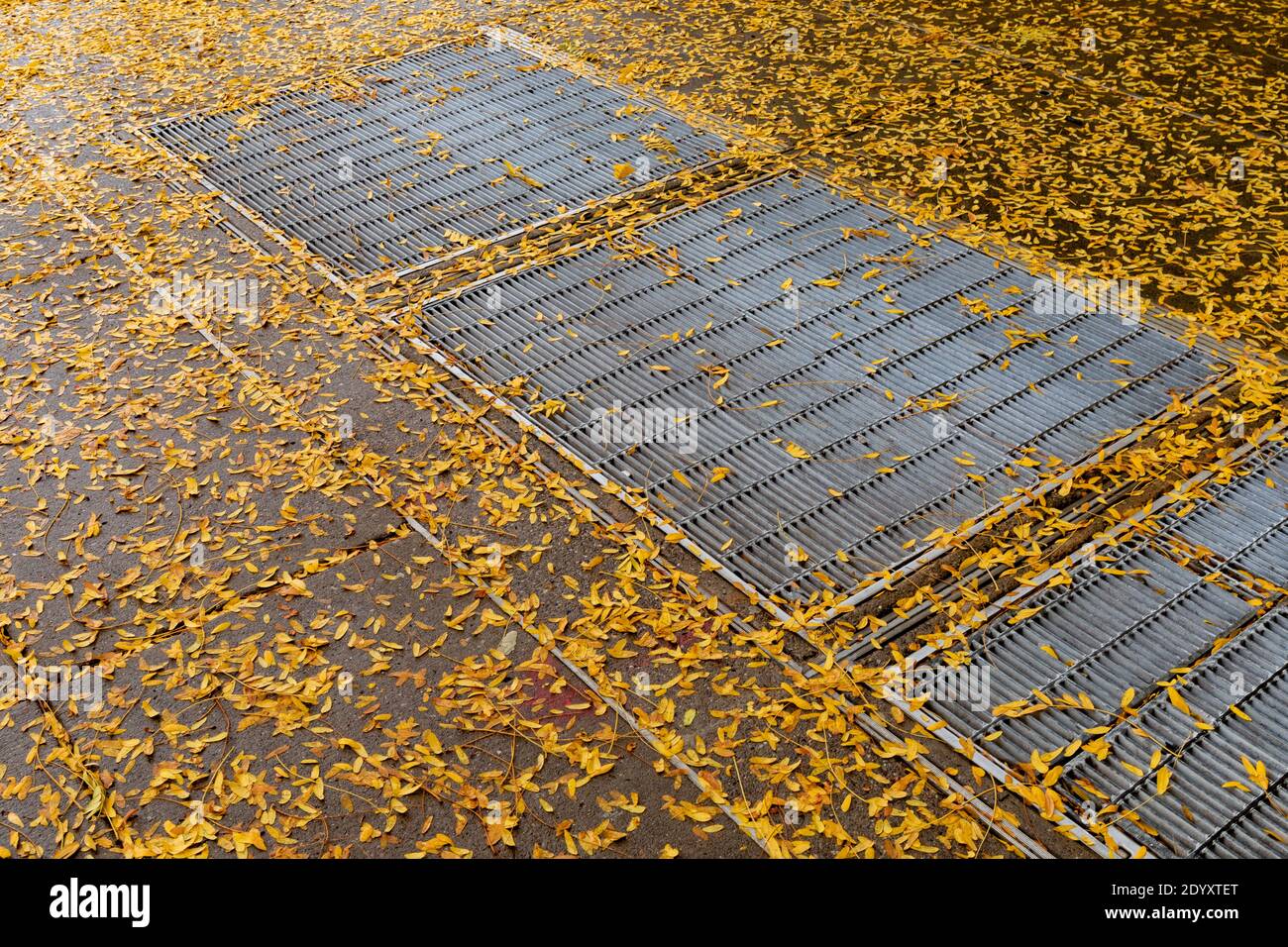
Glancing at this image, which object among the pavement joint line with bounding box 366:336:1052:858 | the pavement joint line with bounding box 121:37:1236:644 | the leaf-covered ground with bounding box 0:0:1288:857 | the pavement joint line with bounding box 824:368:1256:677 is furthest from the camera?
the pavement joint line with bounding box 121:37:1236:644

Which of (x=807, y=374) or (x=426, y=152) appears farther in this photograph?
(x=426, y=152)

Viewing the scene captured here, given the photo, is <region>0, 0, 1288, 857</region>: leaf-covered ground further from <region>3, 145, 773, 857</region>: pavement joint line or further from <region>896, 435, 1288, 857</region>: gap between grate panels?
<region>896, 435, 1288, 857</region>: gap between grate panels

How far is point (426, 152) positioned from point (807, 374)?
283 cm

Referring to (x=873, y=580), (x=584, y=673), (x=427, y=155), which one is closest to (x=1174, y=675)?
(x=873, y=580)

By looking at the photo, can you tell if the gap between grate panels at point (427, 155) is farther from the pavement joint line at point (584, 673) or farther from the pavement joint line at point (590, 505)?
the pavement joint line at point (584, 673)

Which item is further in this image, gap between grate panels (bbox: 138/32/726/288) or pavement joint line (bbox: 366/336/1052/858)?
gap between grate panels (bbox: 138/32/726/288)

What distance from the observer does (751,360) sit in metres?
4.45

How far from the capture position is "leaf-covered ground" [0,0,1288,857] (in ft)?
9.53

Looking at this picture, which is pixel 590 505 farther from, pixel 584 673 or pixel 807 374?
pixel 807 374

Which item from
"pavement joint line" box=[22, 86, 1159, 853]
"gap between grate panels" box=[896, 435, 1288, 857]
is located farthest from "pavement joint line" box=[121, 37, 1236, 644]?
"gap between grate panels" box=[896, 435, 1288, 857]

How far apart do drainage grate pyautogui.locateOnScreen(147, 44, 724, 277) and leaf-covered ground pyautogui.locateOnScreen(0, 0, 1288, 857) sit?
346 millimetres

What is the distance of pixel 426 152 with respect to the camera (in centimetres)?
600

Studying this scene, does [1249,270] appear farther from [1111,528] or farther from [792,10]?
[792,10]

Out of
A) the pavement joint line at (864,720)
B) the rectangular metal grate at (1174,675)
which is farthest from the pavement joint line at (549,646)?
the rectangular metal grate at (1174,675)
